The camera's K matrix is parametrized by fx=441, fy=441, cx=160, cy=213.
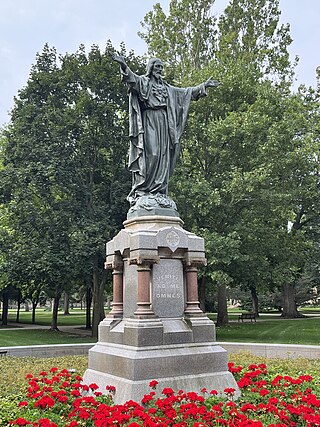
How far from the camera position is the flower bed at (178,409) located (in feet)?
16.5

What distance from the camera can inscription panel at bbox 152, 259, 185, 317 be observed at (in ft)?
25.1

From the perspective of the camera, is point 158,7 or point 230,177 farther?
point 158,7

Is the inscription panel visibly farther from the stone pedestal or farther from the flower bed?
the flower bed

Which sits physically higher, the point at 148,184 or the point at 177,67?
the point at 177,67

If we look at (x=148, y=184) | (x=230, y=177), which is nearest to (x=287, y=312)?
(x=230, y=177)

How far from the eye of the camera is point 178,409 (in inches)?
229

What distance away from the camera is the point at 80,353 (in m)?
12.8

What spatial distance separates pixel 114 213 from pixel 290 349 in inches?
389

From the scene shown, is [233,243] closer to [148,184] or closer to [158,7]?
[148,184]

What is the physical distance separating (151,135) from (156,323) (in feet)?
12.4

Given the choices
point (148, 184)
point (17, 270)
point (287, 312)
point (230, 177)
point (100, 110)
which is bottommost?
point (287, 312)

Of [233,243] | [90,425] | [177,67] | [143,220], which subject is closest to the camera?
[90,425]

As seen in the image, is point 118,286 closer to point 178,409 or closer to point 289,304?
point 178,409

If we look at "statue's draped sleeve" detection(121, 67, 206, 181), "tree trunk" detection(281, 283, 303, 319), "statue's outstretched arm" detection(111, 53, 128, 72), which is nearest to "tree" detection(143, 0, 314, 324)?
"statue's draped sleeve" detection(121, 67, 206, 181)
